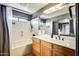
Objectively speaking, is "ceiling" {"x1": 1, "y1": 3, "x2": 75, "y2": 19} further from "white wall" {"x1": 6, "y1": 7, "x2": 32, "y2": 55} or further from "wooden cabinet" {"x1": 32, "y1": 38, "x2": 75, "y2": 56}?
"wooden cabinet" {"x1": 32, "y1": 38, "x2": 75, "y2": 56}

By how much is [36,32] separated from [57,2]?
20.9 inches

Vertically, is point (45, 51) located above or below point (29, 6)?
below

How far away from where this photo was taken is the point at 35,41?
136 centimetres

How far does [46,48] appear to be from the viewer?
1336 millimetres

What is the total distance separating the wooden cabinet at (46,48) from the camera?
1278mm

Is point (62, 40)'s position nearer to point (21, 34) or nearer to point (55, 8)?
point (55, 8)

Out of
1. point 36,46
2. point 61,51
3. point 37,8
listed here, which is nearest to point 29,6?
Answer: point 37,8

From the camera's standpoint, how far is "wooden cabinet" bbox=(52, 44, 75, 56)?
1192mm

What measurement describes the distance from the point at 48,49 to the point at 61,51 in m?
0.19

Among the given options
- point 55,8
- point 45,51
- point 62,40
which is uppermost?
point 55,8

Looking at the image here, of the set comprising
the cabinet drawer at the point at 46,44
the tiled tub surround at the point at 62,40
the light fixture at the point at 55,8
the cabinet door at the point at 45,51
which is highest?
the light fixture at the point at 55,8

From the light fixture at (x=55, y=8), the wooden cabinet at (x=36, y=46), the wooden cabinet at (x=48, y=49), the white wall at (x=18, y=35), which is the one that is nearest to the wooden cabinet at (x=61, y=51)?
the wooden cabinet at (x=48, y=49)

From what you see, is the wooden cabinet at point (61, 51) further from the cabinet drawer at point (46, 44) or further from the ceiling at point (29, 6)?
the ceiling at point (29, 6)

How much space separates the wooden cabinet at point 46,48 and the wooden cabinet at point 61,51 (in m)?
0.06
